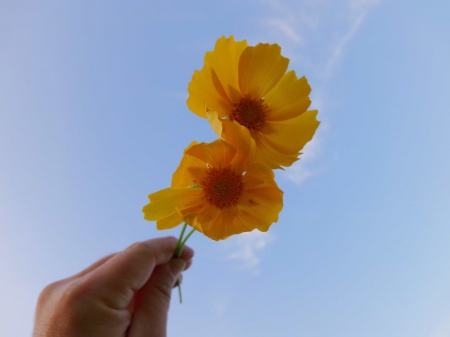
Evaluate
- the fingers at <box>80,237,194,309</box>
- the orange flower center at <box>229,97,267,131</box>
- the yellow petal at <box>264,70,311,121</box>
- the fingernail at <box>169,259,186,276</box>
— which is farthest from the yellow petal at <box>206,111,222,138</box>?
the fingernail at <box>169,259,186,276</box>

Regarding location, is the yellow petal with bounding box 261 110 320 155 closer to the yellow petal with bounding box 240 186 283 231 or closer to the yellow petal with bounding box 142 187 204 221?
the yellow petal with bounding box 240 186 283 231

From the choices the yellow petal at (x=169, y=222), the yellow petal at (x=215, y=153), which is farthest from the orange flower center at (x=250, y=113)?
the yellow petal at (x=169, y=222)

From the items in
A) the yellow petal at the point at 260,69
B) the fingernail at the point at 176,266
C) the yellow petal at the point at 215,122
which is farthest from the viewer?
the fingernail at the point at 176,266

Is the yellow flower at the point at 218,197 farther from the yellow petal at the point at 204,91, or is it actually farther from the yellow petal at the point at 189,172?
the yellow petal at the point at 204,91

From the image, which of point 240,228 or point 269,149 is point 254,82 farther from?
point 240,228

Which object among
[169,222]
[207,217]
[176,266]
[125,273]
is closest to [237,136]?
[207,217]

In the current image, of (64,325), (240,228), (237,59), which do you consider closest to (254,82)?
(237,59)

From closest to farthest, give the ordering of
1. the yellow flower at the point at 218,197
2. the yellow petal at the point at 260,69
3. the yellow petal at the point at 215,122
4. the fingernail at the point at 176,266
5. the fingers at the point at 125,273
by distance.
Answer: the yellow petal at the point at 215,122 → the yellow flower at the point at 218,197 → the yellow petal at the point at 260,69 → the fingers at the point at 125,273 → the fingernail at the point at 176,266

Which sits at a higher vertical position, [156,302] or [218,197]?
[218,197]

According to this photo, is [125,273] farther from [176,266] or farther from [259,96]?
[259,96]
